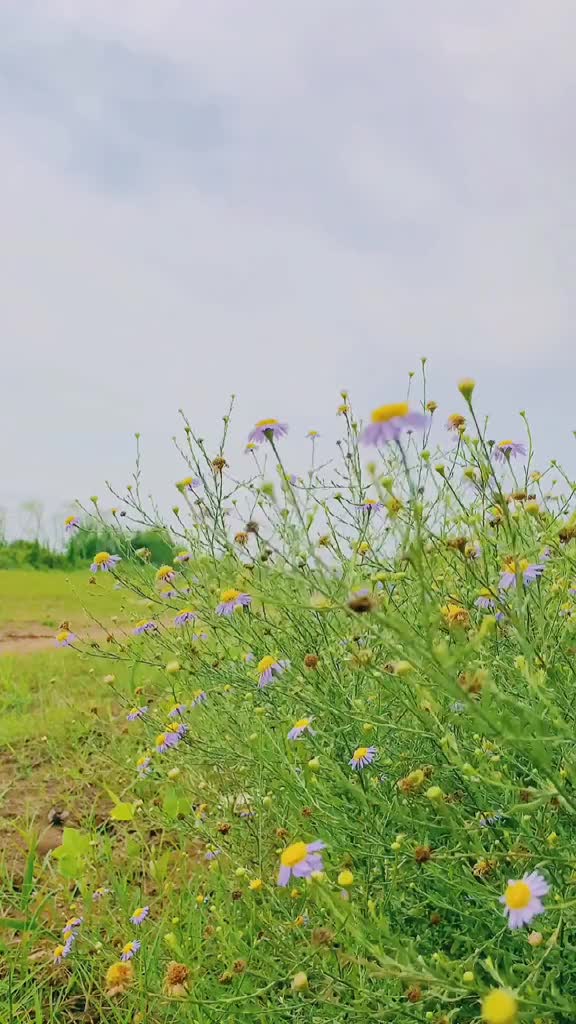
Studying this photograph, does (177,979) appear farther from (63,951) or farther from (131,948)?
(63,951)

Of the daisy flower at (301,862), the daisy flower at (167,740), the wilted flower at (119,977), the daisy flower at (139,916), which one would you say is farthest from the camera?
the daisy flower at (167,740)

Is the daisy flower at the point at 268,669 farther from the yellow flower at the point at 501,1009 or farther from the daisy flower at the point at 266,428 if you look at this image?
the yellow flower at the point at 501,1009

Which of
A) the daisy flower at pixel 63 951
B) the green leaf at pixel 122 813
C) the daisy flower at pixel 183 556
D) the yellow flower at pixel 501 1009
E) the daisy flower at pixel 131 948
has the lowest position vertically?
the daisy flower at pixel 63 951

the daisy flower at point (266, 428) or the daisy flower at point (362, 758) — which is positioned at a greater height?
the daisy flower at point (266, 428)

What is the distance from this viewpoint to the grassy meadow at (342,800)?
1496 mm

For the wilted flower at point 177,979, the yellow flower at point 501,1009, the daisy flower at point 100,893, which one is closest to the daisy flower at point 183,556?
the daisy flower at point 100,893

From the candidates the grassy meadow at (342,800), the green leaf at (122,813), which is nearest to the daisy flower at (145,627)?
the grassy meadow at (342,800)

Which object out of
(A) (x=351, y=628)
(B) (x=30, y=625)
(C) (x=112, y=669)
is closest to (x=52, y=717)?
(C) (x=112, y=669)

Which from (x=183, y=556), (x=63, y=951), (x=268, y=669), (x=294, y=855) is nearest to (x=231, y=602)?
(x=268, y=669)

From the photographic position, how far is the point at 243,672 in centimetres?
272

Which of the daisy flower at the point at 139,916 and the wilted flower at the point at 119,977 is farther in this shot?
the daisy flower at the point at 139,916

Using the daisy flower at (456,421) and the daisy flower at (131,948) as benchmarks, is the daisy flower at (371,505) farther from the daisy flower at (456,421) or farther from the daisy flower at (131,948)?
the daisy flower at (131,948)

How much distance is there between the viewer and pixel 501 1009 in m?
1.03

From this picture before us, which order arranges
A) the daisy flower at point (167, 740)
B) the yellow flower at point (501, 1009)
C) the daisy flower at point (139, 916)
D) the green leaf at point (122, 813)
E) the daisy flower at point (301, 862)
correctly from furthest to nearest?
the green leaf at point (122, 813), the daisy flower at point (167, 740), the daisy flower at point (139, 916), the daisy flower at point (301, 862), the yellow flower at point (501, 1009)
